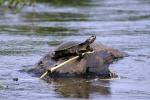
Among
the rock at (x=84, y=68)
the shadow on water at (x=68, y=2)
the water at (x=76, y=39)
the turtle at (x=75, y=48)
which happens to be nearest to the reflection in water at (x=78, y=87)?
the water at (x=76, y=39)

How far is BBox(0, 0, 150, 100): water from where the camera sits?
10.7 meters

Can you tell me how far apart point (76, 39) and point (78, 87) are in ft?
19.9

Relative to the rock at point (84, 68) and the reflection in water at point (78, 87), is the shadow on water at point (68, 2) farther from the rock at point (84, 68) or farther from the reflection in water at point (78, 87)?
the reflection in water at point (78, 87)

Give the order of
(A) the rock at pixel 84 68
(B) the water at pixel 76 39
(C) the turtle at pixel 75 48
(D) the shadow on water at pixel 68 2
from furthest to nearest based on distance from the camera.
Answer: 1. (D) the shadow on water at pixel 68 2
2. (C) the turtle at pixel 75 48
3. (A) the rock at pixel 84 68
4. (B) the water at pixel 76 39

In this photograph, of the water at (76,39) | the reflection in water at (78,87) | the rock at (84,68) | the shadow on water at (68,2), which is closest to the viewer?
the reflection in water at (78,87)

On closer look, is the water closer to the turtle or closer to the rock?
the rock

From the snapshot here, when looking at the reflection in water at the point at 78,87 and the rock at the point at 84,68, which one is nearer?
the reflection in water at the point at 78,87

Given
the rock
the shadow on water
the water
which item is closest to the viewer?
the water

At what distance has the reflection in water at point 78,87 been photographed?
10555 mm

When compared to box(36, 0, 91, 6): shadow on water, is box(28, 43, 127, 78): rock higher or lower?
higher

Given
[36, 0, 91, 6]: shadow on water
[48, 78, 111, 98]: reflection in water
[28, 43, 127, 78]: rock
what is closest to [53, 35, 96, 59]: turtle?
[28, 43, 127, 78]: rock

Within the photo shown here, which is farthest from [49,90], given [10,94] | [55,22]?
[55,22]

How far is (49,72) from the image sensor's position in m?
11.9

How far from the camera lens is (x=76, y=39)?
1708 centimetres
